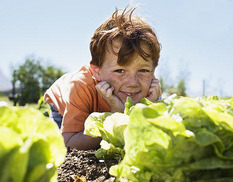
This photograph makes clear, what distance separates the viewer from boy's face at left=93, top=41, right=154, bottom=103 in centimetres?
245

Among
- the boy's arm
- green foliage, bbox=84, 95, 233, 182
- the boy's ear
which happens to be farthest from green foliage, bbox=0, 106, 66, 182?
the boy's ear

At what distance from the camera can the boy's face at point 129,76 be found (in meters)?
2.45

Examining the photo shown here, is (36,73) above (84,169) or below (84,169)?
below

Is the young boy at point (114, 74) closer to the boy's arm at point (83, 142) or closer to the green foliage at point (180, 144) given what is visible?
the boy's arm at point (83, 142)

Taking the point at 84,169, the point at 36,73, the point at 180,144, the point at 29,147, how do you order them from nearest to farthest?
the point at 29,147
the point at 180,144
the point at 84,169
the point at 36,73

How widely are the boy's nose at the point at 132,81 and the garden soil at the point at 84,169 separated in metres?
1.00

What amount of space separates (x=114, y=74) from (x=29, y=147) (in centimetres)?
189

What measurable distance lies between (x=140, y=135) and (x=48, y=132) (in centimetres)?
27

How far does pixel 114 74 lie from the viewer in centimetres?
248

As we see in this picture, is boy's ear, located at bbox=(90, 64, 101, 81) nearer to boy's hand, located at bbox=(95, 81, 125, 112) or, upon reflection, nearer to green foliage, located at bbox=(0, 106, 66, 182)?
boy's hand, located at bbox=(95, 81, 125, 112)

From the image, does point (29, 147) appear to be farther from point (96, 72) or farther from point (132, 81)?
point (96, 72)

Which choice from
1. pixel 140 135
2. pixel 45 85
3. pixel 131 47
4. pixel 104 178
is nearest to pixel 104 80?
pixel 131 47

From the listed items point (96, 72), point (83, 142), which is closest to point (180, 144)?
point (83, 142)

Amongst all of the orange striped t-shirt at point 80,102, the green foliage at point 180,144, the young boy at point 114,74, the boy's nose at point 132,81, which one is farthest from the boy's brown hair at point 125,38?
the green foliage at point 180,144
